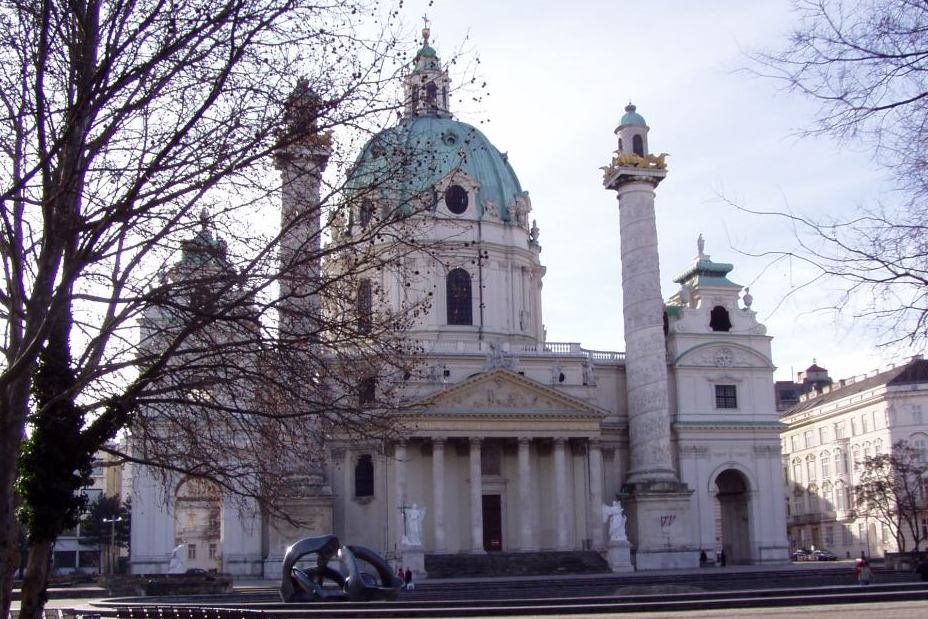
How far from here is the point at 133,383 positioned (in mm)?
19281

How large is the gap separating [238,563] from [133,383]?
43.0m

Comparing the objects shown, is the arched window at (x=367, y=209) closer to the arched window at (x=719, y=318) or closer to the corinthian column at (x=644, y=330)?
the corinthian column at (x=644, y=330)

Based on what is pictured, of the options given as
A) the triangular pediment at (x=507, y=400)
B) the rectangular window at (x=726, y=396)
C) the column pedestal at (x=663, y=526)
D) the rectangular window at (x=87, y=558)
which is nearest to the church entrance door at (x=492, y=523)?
the triangular pediment at (x=507, y=400)

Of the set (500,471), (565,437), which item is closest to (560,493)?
(565,437)

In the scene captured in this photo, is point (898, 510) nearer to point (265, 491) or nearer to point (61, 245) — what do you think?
point (265, 491)

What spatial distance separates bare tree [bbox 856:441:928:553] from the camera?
7431 cm

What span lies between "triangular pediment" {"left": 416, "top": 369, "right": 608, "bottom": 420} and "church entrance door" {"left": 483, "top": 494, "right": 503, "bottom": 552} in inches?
221

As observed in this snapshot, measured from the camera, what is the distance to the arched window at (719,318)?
230 feet

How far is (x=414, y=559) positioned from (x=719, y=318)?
25166 millimetres

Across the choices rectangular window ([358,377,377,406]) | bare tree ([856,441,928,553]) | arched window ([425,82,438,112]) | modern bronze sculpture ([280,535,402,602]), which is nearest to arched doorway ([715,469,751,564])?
bare tree ([856,441,928,553])

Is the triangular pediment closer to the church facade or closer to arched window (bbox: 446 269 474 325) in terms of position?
the church facade

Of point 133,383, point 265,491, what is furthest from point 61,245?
point 265,491

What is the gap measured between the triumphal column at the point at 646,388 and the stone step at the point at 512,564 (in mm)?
3105

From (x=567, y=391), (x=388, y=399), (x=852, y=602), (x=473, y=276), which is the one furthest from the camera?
(x=473, y=276)
